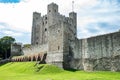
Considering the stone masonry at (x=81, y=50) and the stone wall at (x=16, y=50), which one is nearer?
the stone masonry at (x=81, y=50)

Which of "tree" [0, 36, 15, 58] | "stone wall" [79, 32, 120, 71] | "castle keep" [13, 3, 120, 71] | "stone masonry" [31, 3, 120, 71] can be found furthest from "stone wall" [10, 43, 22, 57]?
"stone wall" [79, 32, 120, 71]

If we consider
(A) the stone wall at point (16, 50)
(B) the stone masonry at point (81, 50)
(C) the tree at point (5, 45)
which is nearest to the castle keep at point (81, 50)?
(B) the stone masonry at point (81, 50)

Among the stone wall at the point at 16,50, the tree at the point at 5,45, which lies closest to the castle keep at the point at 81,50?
the stone wall at the point at 16,50

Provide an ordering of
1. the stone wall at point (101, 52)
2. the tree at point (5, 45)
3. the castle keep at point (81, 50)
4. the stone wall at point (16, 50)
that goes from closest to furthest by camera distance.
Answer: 1. the stone wall at point (101, 52)
2. the castle keep at point (81, 50)
3. the stone wall at point (16, 50)
4. the tree at point (5, 45)

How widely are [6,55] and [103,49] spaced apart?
1816 inches

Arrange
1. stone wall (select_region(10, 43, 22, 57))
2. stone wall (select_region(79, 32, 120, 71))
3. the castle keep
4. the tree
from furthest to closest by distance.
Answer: the tree
stone wall (select_region(10, 43, 22, 57))
the castle keep
stone wall (select_region(79, 32, 120, 71))

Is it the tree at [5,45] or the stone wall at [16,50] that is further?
the tree at [5,45]

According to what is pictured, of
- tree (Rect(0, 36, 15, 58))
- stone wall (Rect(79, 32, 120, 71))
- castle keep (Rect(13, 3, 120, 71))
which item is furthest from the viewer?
tree (Rect(0, 36, 15, 58))

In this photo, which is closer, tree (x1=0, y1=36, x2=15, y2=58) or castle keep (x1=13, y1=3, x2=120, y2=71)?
castle keep (x1=13, y1=3, x2=120, y2=71)

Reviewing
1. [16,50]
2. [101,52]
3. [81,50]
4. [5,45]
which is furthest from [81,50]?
[5,45]

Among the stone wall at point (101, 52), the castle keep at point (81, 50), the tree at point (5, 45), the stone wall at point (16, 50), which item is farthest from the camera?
the tree at point (5, 45)

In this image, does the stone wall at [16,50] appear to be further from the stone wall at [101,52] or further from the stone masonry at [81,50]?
the stone wall at [101,52]

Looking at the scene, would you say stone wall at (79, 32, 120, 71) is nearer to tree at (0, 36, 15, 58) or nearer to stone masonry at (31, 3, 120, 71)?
stone masonry at (31, 3, 120, 71)

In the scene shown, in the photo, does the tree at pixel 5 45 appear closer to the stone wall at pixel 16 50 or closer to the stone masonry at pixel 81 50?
the stone wall at pixel 16 50
